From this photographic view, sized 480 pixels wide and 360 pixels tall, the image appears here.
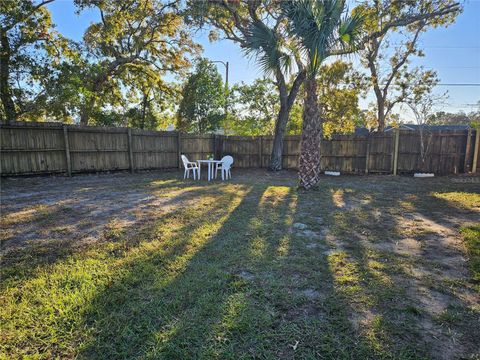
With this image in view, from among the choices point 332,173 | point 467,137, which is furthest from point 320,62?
point 467,137

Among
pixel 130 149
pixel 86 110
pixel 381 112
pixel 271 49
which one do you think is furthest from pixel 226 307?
pixel 381 112

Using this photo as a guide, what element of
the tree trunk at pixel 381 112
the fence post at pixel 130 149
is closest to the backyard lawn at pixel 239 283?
the fence post at pixel 130 149

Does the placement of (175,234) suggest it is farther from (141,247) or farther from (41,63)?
(41,63)

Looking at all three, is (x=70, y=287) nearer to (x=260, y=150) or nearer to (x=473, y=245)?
(x=473, y=245)

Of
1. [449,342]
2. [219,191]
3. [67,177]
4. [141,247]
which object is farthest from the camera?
[67,177]

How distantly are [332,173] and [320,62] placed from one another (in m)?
5.85

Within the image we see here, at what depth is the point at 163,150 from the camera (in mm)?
10992

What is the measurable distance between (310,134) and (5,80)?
945cm

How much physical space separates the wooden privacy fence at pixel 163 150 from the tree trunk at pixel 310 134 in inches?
184

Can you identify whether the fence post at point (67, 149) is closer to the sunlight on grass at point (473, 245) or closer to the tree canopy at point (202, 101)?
the tree canopy at point (202, 101)

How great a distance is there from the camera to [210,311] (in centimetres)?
180

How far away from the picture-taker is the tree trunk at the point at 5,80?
25.8 ft

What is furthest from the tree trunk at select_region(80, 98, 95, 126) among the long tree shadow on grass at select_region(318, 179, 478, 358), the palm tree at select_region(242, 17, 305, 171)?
the long tree shadow on grass at select_region(318, 179, 478, 358)

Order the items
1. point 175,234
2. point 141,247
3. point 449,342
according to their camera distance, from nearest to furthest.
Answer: point 449,342
point 141,247
point 175,234
